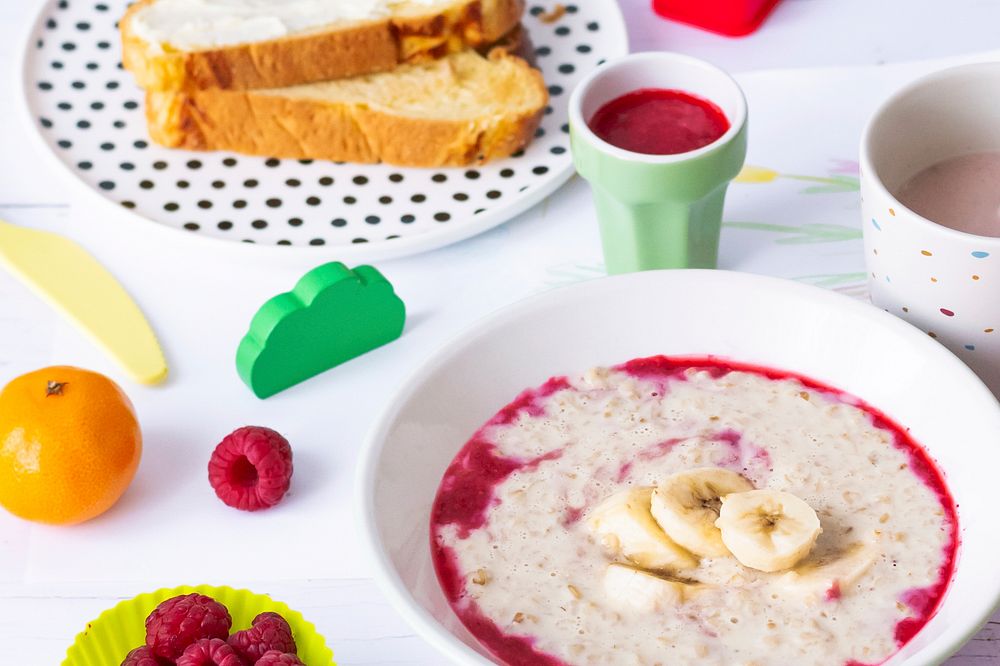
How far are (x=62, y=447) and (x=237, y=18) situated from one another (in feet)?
2.67

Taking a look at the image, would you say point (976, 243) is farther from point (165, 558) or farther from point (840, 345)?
point (165, 558)

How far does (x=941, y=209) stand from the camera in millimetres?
1456

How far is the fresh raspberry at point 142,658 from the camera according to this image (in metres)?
1.19

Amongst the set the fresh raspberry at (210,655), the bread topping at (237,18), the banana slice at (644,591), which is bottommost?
the banana slice at (644,591)

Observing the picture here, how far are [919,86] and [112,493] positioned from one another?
103 cm

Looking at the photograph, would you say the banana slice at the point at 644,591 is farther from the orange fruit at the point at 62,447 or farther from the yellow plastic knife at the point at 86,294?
the yellow plastic knife at the point at 86,294

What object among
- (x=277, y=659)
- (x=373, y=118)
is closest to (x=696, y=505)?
(x=277, y=659)

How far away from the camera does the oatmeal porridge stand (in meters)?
1.18

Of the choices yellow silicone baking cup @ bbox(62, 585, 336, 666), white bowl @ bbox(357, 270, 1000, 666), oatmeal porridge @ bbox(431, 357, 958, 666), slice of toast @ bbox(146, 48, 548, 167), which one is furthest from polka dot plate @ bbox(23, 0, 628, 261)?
yellow silicone baking cup @ bbox(62, 585, 336, 666)

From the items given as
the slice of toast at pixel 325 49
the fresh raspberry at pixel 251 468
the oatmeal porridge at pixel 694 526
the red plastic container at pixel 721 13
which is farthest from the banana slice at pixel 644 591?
the red plastic container at pixel 721 13

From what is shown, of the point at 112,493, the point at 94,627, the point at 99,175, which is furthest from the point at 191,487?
the point at 99,175

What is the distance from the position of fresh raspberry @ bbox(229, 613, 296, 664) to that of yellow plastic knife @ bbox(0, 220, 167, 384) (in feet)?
1.58

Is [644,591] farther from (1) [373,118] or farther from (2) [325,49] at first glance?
(2) [325,49]

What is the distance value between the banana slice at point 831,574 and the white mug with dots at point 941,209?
304mm
